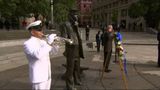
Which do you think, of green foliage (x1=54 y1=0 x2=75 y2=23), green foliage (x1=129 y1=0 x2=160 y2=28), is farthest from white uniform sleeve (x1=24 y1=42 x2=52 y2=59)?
green foliage (x1=129 y1=0 x2=160 y2=28)

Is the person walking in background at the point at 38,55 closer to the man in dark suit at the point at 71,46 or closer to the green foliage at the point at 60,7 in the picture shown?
the man in dark suit at the point at 71,46

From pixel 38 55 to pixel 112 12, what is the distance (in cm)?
12689

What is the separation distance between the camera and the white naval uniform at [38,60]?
5.80 m

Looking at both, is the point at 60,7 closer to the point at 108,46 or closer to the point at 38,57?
the point at 108,46

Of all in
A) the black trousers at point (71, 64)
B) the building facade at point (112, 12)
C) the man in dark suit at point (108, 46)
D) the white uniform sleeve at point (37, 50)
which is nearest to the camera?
the white uniform sleeve at point (37, 50)

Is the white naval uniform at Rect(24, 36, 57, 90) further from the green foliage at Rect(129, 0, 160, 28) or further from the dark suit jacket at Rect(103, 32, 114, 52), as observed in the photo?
the green foliage at Rect(129, 0, 160, 28)

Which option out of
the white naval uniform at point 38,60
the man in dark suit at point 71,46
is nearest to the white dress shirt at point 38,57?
the white naval uniform at point 38,60

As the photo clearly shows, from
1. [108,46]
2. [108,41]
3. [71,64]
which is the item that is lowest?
[71,64]

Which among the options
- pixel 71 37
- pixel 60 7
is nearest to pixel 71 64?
pixel 71 37

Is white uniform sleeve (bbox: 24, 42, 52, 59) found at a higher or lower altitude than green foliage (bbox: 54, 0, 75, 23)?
lower

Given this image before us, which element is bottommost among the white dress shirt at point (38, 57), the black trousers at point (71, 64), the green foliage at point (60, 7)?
the black trousers at point (71, 64)

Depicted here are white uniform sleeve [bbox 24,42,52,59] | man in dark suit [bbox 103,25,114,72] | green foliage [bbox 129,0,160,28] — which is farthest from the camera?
green foliage [bbox 129,0,160,28]

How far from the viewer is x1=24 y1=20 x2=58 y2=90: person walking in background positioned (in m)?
5.81

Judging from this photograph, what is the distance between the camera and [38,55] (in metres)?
5.81
